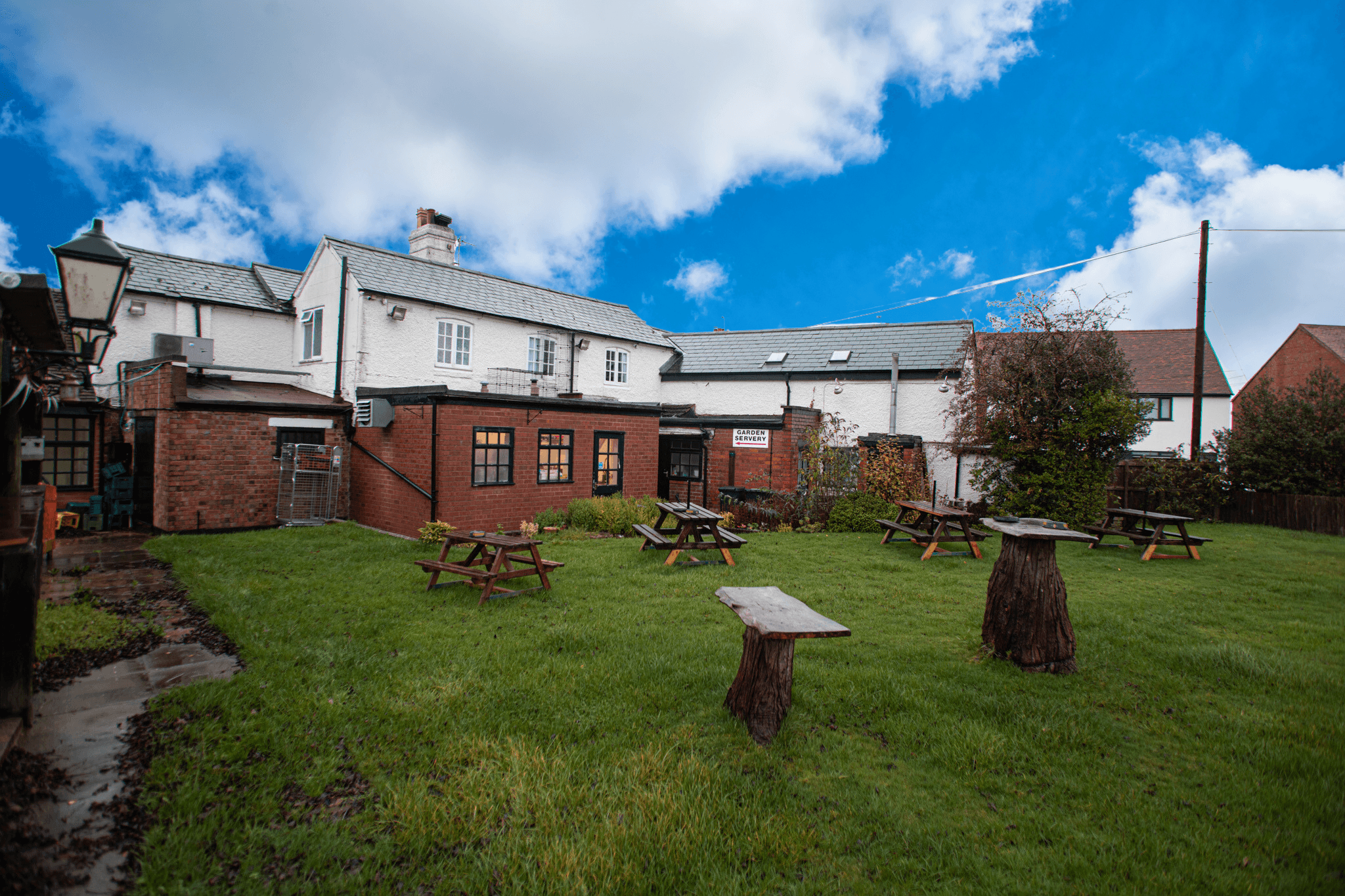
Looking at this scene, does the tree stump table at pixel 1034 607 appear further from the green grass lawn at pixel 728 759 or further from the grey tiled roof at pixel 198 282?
the grey tiled roof at pixel 198 282

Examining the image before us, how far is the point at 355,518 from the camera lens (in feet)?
48.3

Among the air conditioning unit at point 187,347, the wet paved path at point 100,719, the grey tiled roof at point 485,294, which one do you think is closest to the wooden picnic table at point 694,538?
the wet paved path at point 100,719

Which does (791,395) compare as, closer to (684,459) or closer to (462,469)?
(684,459)

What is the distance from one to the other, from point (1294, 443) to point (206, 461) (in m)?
25.7

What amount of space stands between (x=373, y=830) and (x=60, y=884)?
1.24 meters

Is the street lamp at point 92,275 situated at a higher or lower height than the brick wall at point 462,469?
higher

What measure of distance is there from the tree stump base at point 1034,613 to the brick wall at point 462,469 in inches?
398

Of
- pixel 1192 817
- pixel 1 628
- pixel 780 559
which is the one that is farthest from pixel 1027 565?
pixel 1 628

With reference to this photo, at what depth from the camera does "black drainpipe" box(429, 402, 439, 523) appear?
12.4 metres

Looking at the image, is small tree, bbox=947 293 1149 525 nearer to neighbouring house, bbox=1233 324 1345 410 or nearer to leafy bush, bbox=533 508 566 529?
leafy bush, bbox=533 508 566 529

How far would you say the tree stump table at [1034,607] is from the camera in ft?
17.4

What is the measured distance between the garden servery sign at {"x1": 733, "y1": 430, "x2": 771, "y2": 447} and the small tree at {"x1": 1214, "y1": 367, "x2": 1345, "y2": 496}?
12633mm

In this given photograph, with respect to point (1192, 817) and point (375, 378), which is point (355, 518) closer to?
point (375, 378)

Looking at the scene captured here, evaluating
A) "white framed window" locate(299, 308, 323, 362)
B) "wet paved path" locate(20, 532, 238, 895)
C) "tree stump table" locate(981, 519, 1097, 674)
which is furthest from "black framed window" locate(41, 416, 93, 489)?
"tree stump table" locate(981, 519, 1097, 674)
